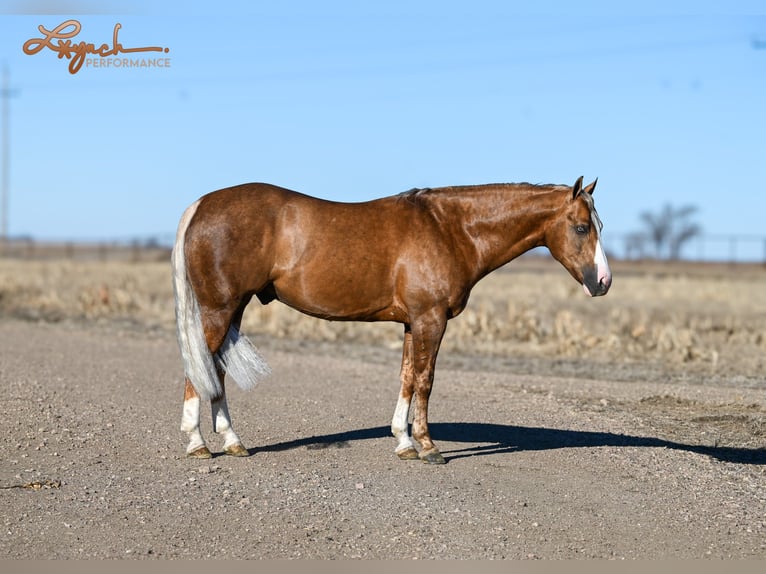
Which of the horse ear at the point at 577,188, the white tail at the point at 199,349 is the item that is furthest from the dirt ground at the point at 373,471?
the horse ear at the point at 577,188

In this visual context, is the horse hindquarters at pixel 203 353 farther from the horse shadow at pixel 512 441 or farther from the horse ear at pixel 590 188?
the horse ear at pixel 590 188

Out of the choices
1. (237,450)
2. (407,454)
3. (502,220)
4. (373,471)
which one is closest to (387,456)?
(407,454)

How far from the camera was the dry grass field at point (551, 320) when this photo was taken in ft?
60.2

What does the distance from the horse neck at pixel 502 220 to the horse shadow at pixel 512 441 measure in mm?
1799

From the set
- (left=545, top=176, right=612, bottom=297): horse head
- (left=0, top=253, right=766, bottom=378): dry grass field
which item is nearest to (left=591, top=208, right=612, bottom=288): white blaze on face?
(left=545, top=176, right=612, bottom=297): horse head

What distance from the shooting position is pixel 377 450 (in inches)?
357

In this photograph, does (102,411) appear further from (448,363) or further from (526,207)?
(448,363)

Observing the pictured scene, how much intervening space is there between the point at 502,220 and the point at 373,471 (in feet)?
8.28

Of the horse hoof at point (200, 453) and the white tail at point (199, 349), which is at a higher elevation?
the white tail at point (199, 349)

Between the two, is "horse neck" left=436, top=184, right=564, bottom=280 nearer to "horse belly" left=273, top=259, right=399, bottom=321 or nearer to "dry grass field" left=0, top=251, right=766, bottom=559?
"horse belly" left=273, top=259, right=399, bottom=321

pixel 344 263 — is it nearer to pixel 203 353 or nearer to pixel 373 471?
pixel 203 353

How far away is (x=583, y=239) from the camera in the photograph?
8578 mm

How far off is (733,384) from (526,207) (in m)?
7.41

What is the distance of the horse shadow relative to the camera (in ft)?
30.4
